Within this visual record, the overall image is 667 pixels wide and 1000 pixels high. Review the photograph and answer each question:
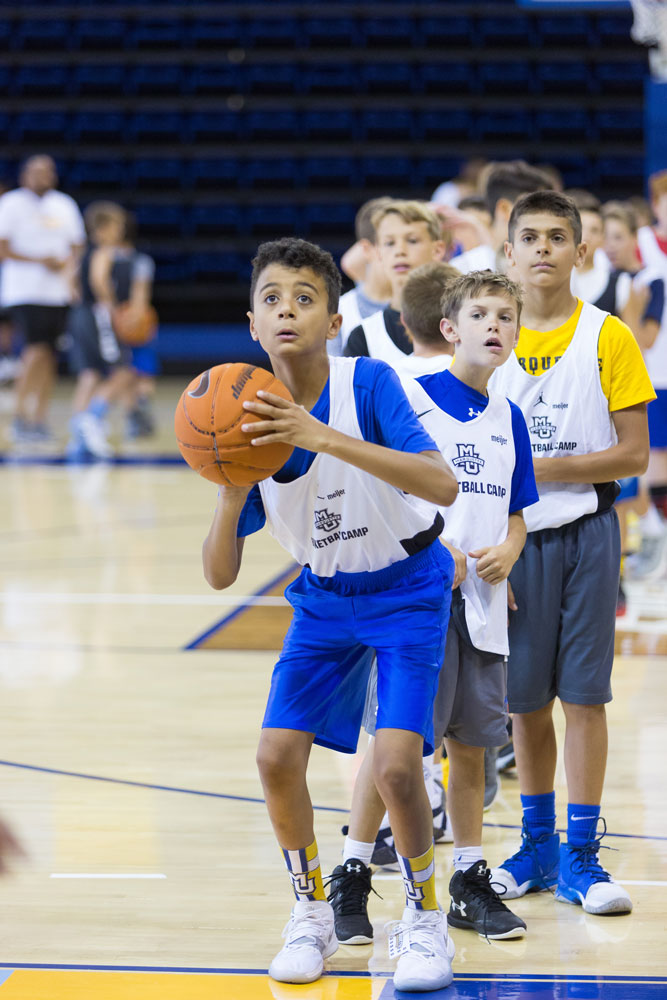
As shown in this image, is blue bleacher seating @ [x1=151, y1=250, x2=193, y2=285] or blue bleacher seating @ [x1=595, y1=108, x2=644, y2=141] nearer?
blue bleacher seating @ [x1=595, y1=108, x2=644, y2=141]

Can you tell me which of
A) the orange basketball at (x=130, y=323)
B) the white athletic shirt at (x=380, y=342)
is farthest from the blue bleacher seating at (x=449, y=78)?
the white athletic shirt at (x=380, y=342)

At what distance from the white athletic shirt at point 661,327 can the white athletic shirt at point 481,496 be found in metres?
3.64

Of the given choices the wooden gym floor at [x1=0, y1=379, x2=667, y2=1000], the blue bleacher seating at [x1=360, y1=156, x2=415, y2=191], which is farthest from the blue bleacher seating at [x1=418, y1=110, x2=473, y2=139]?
the wooden gym floor at [x1=0, y1=379, x2=667, y2=1000]

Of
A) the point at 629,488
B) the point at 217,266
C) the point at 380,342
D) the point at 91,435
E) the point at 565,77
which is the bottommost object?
the point at 629,488

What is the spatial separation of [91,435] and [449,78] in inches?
325

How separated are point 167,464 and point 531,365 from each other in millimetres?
7705

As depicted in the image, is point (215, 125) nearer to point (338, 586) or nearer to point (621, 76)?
point (621, 76)

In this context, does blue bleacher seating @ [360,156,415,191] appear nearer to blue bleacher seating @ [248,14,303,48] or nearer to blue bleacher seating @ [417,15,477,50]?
blue bleacher seating @ [417,15,477,50]

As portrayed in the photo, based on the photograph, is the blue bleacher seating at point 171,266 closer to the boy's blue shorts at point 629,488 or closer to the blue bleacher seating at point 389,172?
the blue bleacher seating at point 389,172

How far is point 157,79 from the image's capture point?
17.1 m

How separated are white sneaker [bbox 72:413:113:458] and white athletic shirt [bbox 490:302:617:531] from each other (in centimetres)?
785

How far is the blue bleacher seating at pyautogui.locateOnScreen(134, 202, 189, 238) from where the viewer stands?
17.0 m

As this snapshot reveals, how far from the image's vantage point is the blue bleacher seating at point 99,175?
17.1 meters

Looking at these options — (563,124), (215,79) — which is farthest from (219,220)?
(563,124)
